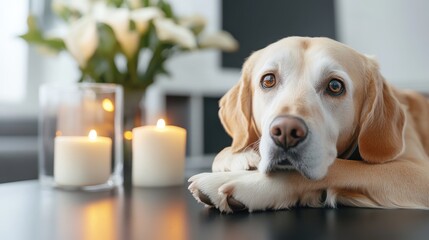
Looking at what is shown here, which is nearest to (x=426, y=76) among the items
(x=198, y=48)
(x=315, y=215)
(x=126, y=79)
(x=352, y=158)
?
(x=198, y=48)

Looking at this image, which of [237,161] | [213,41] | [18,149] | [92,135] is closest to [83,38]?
[92,135]

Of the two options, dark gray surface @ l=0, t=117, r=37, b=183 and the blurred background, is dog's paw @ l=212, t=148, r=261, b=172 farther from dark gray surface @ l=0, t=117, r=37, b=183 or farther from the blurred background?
the blurred background

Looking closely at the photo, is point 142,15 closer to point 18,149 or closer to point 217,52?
point 18,149

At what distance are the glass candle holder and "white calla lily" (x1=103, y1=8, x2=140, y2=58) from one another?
286 millimetres

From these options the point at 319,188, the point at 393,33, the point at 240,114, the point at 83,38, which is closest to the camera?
the point at 319,188

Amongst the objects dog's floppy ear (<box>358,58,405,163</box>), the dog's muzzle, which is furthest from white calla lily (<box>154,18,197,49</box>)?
the dog's muzzle

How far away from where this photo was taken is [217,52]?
11.1 feet

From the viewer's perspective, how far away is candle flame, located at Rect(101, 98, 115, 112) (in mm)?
1197

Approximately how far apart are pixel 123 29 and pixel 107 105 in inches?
12.6

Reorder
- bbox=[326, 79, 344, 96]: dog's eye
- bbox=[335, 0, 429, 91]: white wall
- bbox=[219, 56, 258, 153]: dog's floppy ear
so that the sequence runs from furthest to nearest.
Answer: bbox=[335, 0, 429, 91]: white wall
bbox=[219, 56, 258, 153]: dog's floppy ear
bbox=[326, 79, 344, 96]: dog's eye

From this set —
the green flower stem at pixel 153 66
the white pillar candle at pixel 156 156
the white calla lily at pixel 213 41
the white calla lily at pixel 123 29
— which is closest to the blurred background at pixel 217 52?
the white calla lily at pixel 213 41

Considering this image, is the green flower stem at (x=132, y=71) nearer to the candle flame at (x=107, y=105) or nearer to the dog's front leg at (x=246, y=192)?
the candle flame at (x=107, y=105)

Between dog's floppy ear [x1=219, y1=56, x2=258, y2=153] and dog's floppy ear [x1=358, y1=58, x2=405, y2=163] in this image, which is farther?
dog's floppy ear [x1=219, y1=56, x2=258, y2=153]

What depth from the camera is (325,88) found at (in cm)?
89
